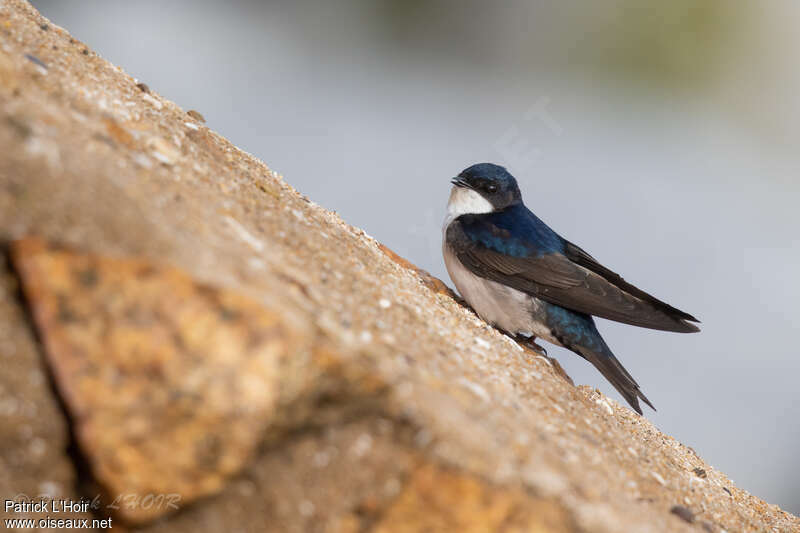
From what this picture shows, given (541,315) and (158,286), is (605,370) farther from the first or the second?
(158,286)

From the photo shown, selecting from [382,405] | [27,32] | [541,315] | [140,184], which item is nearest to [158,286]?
[140,184]

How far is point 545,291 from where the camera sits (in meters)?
2.88

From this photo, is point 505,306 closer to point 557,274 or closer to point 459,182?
point 557,274

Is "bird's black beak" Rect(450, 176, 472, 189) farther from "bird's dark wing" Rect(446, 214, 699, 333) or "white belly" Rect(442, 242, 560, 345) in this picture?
"white belly" Rect(442, 242, 560, 345)

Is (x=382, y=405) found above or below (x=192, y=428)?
above

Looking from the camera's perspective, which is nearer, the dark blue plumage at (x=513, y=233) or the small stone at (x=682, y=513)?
the small stone at (x=682, y=513)

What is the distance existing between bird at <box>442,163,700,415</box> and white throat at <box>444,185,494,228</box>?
13 centimetres

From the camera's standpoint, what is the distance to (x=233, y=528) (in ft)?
4.29

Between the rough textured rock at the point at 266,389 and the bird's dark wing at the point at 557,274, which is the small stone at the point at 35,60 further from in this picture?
the bird's dark wing at the point at 557,274

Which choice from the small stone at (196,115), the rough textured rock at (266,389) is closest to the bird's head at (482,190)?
the small stone at (196,115)

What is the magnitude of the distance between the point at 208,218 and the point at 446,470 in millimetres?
704

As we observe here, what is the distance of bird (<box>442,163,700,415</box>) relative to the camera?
9.11 feet

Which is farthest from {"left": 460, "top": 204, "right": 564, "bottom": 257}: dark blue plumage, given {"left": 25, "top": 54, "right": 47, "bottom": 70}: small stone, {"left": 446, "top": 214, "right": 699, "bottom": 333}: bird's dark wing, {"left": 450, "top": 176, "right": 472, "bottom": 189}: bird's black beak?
{"left": 25, "top": 54, "right": 47, "bottom": 70}: small stone

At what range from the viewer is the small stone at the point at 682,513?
1.75 meters
